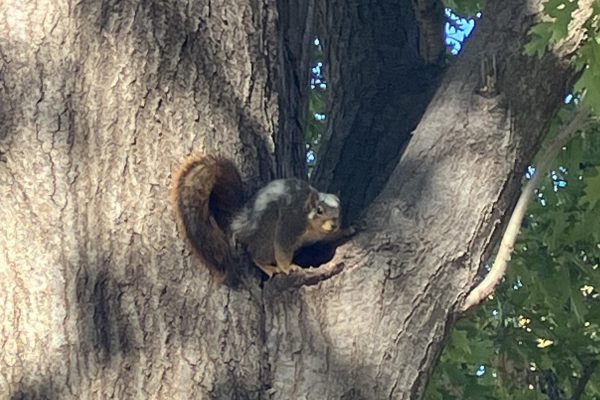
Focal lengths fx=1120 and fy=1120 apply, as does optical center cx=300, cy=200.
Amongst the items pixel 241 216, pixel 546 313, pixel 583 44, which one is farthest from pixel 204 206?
pixel 546 313

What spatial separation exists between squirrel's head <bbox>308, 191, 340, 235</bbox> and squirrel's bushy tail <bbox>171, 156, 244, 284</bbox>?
0.61 m

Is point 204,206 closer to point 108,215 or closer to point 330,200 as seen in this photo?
point 108,215


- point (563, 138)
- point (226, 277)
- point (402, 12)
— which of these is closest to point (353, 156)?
point (402, 12)

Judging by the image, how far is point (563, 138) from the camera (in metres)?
2.98

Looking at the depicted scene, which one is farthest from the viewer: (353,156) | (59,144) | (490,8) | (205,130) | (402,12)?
(402,12)

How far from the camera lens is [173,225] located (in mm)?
2605

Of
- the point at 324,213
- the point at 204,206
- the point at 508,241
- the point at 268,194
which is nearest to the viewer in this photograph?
the point at 204,206

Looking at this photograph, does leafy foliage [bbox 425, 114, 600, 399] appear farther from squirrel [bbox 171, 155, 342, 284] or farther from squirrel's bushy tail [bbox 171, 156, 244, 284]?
squirrel's bushy tail [bbox 171, 156, 244, 284]

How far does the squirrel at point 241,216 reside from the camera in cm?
264

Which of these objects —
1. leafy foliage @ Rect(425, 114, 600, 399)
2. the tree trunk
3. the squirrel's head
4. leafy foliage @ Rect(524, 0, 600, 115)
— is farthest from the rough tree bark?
leafy foliage @ Rect(425, 114, 600, 399)

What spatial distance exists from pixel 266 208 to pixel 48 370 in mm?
909

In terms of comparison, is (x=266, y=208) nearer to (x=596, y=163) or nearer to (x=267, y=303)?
(x=267, y=303)

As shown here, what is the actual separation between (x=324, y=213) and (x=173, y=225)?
938mm

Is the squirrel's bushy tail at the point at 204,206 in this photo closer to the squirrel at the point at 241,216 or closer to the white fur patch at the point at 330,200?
the squirrel at the point at 241,216
